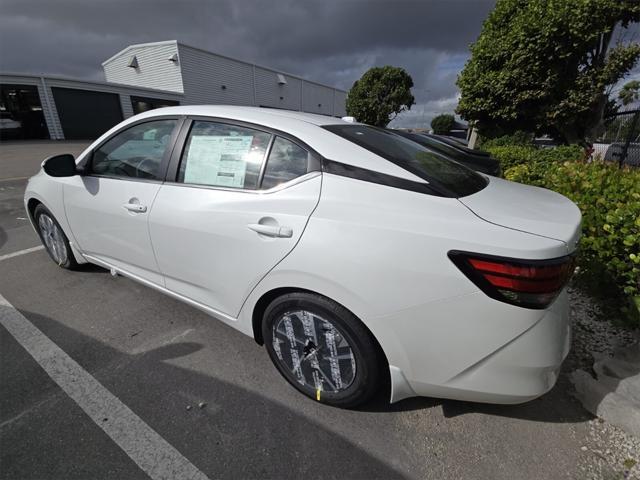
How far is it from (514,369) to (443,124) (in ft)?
163

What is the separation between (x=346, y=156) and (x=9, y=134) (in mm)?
24067

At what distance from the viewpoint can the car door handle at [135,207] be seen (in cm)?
208

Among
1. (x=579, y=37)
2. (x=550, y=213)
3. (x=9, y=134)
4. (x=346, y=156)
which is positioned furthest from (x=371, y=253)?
(x=9, y=134)

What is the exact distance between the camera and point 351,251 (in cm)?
137

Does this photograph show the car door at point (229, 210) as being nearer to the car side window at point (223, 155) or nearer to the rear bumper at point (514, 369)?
the car side window at point (223, 155)

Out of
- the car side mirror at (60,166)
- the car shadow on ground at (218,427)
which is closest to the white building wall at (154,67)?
the car side mirror at (60,166)

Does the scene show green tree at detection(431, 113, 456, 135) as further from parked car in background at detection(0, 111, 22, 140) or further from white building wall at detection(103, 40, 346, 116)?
parked car in background at detection(0, 111, 22, 140)

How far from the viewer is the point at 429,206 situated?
135 centimetres

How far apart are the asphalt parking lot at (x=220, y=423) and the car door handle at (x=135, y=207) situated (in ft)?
3.00

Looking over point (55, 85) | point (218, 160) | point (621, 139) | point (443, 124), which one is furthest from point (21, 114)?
point (443, 124)

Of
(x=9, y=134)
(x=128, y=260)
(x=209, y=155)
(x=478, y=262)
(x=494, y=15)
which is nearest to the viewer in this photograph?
(x=478, y=262)

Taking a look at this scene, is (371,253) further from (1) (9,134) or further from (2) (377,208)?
(1) (9,134)

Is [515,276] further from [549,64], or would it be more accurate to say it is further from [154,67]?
[154,67]

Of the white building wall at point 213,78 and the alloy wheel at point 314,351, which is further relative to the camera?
the white building wall at point 213,78
